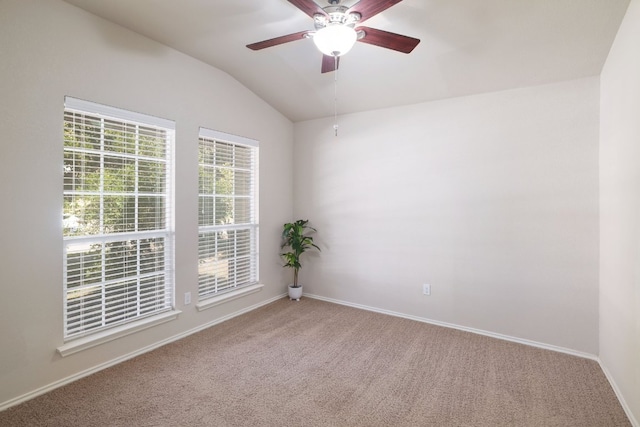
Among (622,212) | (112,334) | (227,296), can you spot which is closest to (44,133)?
(112,334)

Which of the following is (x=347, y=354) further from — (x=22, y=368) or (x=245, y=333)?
(x=22, y=368)

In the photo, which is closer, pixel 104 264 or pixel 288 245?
pixel 104 264

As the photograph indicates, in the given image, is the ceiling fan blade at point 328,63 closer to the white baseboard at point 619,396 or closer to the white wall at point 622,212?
the white wall at point 622,212

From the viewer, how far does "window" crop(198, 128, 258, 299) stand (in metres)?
3.54

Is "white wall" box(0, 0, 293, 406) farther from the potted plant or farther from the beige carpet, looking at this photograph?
the potted plant

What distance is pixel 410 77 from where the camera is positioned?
3.28 m

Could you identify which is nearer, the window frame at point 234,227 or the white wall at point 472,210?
the white wall at point 472,210

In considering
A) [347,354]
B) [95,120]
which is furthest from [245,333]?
[95,120]

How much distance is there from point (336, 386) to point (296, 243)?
7.29 ft

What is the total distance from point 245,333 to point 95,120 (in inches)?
94.5

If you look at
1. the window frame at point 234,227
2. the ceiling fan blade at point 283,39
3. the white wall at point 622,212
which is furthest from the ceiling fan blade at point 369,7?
the window frame at point 234,227

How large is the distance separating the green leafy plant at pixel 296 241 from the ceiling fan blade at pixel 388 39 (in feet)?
9.03


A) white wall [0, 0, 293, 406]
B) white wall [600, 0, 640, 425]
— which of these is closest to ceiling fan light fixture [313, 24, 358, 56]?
white wall [600, 0, 640, 425]

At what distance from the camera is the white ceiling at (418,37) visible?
7.69ft
